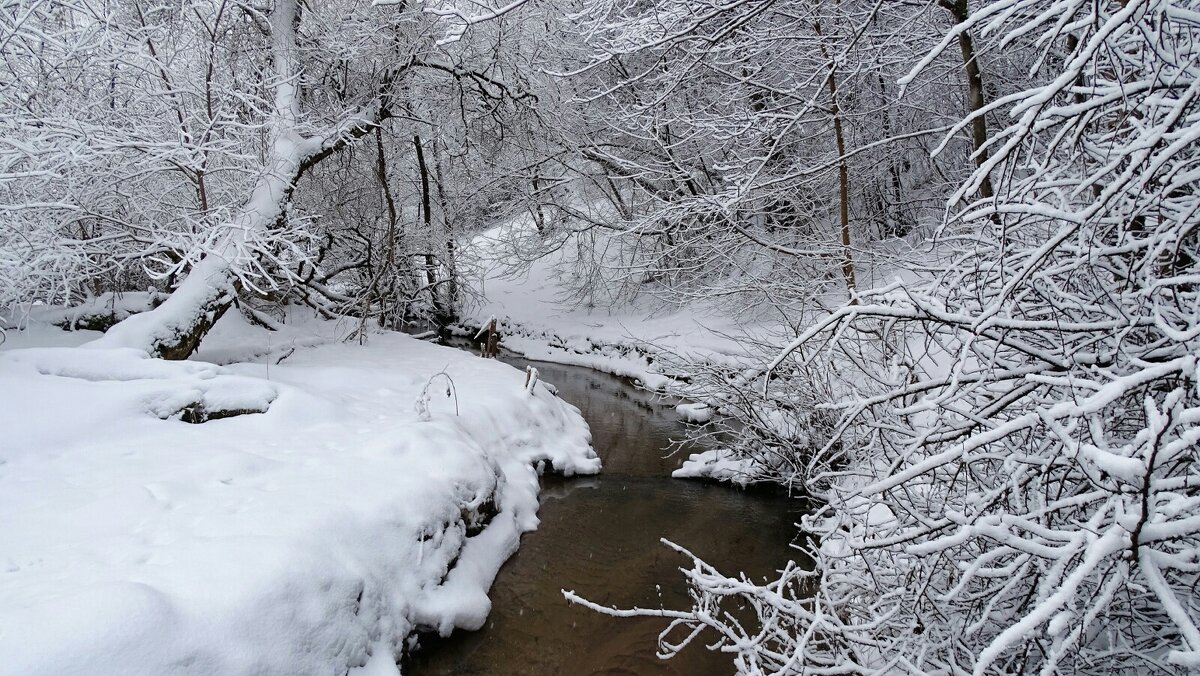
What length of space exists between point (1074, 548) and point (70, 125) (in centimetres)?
792

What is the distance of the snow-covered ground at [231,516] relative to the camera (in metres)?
2.75

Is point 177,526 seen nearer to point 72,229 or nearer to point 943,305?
point 943,305

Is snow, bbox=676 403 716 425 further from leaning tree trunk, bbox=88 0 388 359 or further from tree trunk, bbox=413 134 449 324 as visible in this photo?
tree trunk, bbox=413 134 449 324

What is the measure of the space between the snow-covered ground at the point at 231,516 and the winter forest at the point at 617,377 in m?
0.03

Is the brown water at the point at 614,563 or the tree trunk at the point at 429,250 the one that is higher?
the tree trunk at the point at 429,250

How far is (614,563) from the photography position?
530cm

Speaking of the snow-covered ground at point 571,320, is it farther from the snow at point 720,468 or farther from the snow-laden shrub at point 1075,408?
the snow-laden shrub at point 1075,408

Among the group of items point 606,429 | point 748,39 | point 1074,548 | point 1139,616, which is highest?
point 748,39

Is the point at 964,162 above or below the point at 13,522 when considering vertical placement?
above

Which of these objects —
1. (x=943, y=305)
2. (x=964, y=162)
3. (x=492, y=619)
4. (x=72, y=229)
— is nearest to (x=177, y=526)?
(x=492, y=619)

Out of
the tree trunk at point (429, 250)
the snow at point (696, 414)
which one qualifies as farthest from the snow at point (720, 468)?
the tree trunk at point (429, 250)

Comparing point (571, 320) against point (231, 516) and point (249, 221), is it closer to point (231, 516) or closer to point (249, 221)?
point (249, 221)

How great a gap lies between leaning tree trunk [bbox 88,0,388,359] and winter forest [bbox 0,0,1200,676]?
50mm

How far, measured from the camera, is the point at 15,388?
4.62 m
